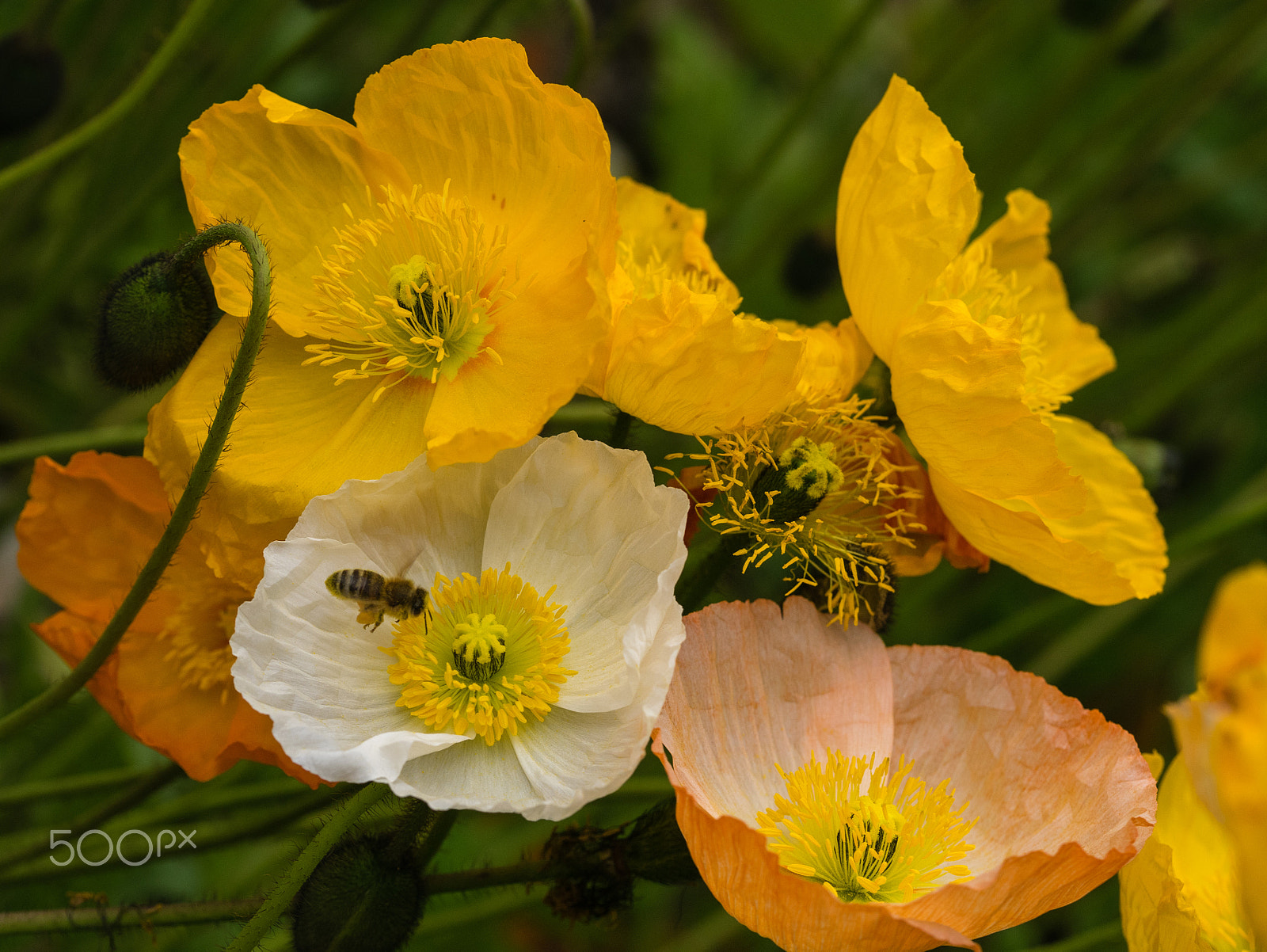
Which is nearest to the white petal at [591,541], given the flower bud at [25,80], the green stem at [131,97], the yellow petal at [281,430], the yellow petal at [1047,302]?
the yellow petal at [281,430]

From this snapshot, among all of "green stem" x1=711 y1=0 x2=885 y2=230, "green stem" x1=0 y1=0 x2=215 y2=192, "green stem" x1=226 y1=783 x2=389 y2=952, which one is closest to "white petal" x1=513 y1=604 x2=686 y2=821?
"green stem" x1=226 y1=783 x2=389 y2=952

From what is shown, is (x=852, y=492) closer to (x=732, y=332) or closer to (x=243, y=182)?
(x=732, y=332)

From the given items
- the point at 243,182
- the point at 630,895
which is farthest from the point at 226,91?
the point at 630,895

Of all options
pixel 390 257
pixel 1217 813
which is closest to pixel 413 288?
pixel 390 257

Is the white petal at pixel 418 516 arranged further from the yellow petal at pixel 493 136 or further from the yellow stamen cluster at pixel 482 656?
the yellow petal at pixel 493 136

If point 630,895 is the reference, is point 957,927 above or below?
above
